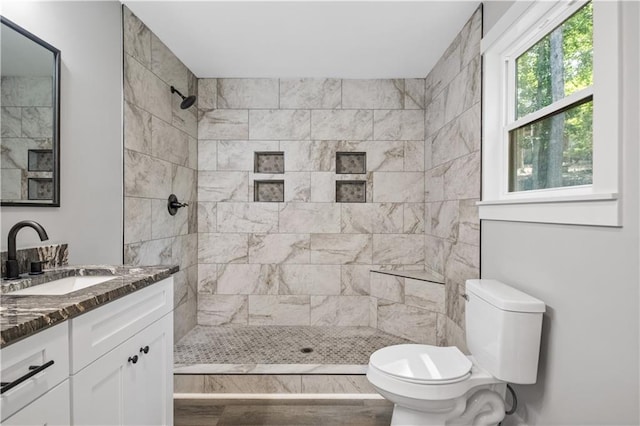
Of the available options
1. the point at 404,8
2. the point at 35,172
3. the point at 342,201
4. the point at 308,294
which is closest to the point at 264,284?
the point at 308,294

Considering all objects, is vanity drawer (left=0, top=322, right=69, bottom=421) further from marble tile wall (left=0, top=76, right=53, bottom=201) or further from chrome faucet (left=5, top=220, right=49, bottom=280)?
marble tile wall (left=0, top=76, right=53, bottom=201)

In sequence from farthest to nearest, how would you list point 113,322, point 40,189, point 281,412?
point 281,412 < point 40,189 < point 113,322

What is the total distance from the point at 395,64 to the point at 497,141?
140 centimetres

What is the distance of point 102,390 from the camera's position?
3.84 feet

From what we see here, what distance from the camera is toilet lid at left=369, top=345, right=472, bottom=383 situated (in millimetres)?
1552

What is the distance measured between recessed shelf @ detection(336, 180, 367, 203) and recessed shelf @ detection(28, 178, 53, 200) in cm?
→ 239

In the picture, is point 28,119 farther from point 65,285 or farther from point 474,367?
point 474,367

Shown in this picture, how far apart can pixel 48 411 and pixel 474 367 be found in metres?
1.67

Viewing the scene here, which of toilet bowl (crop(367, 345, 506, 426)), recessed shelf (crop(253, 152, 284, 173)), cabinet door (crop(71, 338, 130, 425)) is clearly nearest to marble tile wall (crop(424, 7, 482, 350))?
toilet bowl (crop(367, 345, 506, 426))

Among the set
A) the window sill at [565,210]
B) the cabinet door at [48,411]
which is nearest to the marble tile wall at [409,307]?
the window sill at [565,210]

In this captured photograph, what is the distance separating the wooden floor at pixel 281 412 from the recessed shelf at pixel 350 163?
2.08m

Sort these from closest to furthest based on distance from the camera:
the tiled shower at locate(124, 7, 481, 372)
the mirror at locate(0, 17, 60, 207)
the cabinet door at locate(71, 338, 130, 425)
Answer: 1. the cabinet door at locate(71, 338, 130, 425)
2. the mirror at locate(0, 17, 60, 207)
3. the tiled shower at locate(124, 7, 481, 372)

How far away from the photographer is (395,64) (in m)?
3.09

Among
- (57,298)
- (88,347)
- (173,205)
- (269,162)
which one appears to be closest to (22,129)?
(57,298)
